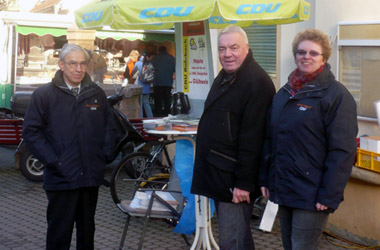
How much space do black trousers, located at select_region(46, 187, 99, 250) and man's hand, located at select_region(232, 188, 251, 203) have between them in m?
1.31

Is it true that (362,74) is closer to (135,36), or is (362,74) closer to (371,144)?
(371,144)

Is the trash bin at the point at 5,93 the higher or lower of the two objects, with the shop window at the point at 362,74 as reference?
lower

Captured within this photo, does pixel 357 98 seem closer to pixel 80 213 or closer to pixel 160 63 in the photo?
pixel 80 213

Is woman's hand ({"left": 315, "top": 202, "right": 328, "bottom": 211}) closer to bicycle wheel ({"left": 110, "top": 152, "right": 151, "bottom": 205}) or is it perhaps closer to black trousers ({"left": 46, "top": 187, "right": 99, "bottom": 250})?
black trousers ({"left": 46, "top": 187, "right": 99, "bottom": 250})

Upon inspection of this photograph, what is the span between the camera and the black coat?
401 centimetres

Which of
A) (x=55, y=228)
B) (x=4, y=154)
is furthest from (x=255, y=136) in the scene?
(x=4, y=154)

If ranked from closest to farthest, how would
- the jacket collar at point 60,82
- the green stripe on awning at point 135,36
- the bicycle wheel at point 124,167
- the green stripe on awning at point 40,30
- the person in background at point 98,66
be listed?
the jacket collar at point 60,82 → the bicycle wheel at point 124,167 → the green stripe on awning at point 40,30 → the person in background at point 98,66 → the green stripe on awning at point 135,36

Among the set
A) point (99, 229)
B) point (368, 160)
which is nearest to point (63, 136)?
point (99, 229)

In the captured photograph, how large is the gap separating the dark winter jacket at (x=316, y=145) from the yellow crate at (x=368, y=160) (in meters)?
2.22

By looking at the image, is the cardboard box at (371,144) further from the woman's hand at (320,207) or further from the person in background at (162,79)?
the person in background at (162,79)

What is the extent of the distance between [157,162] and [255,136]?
3653mm

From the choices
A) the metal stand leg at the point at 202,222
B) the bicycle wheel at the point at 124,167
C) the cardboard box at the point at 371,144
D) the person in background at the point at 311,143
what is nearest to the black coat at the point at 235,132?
the person in background at the point at 311,143

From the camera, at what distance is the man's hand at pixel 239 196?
13.1 ft

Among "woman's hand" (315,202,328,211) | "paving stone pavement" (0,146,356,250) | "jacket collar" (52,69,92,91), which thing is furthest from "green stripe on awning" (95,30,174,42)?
"woman's hand" (315,202,328,211)
